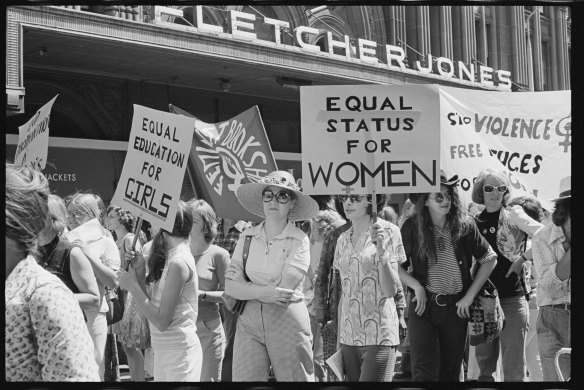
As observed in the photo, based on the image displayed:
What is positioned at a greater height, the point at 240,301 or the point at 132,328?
the point at 240,301

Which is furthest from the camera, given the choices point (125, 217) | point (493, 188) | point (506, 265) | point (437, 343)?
point (125, 217)

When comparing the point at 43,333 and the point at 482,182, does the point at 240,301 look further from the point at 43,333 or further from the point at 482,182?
the point at 43,333

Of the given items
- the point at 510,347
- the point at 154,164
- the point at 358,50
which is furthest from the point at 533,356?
the point at 358,50

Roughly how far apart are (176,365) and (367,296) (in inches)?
50.4

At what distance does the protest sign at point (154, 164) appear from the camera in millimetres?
6516

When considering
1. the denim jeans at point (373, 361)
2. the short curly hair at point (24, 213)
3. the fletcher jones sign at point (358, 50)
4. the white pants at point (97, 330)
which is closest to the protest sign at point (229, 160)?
the white pants at point (97, 330)

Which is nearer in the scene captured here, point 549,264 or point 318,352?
point 549,264

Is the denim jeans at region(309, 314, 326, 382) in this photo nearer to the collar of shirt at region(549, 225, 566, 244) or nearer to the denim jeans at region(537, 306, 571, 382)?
the denim jeans at region(537, 306, 571, 382)

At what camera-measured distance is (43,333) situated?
316cm

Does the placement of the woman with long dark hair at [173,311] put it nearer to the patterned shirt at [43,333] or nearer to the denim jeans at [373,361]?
the denim jeans at [373,361]

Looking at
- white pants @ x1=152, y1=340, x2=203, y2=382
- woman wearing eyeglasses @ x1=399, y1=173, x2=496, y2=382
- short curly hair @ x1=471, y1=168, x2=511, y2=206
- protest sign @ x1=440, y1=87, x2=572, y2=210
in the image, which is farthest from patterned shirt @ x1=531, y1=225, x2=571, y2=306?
white pants @ x1=152, y1=340, x2=203, y2=382

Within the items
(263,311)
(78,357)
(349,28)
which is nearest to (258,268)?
(263,311)

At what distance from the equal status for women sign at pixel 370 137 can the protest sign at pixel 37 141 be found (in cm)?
268

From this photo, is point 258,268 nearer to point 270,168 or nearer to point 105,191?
point 270,168
